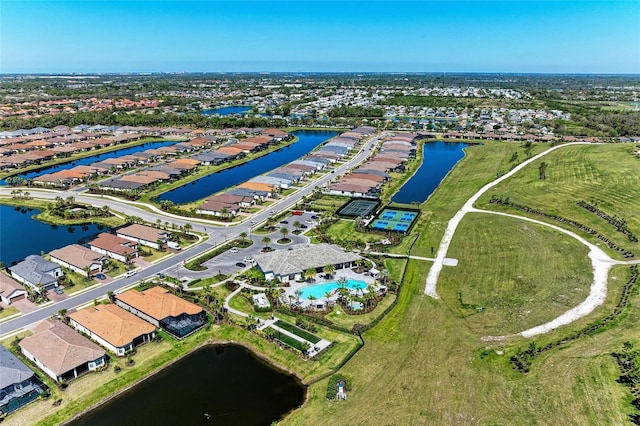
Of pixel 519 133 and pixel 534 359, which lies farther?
pixel 519 133

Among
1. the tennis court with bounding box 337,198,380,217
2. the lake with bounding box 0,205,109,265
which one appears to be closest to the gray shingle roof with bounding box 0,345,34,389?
the lake with bounding box 0,205,109,265

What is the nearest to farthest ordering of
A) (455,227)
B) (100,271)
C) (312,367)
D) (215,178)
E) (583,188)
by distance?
(312,367) → (100,271) → (455,227) → (583,188) → (215,178)

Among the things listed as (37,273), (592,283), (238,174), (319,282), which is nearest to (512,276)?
(592,283)

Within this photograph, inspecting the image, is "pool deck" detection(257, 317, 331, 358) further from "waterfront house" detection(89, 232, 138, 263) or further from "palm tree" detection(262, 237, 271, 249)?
"waterfront house" detection(89, 232, 138, 263)

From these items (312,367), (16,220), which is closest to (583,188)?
(312,367)

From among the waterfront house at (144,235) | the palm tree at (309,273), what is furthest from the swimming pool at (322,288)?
the waterfront house at (144,235)

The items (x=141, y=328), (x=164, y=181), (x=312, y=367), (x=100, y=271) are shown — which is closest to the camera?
(x=312, y=367)

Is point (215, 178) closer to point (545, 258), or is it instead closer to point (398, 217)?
point (398, 217)
